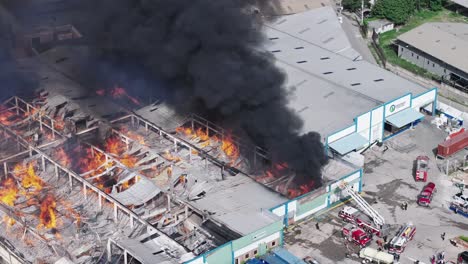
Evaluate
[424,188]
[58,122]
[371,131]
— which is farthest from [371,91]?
[58,122]

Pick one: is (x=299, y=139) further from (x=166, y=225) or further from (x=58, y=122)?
(x=58, y=122)

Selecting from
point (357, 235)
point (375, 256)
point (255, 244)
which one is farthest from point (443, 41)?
point (255, 244)

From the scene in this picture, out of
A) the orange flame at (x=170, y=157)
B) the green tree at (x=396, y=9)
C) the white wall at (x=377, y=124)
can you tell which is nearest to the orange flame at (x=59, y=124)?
the orange flame at (x=170, y=157)

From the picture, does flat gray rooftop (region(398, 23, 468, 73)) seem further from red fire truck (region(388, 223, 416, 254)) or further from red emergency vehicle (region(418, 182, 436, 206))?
red fire truck (region(388, 223, 416, 254))

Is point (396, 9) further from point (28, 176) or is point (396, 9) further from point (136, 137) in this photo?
point (28, 176)

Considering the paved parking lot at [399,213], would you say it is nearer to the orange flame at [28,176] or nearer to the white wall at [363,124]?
the white wall at [363,124]

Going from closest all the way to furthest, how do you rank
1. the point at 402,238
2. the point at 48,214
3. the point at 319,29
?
1. the point at 402,238
2. the point at 48,214
3. the point at 319,29
